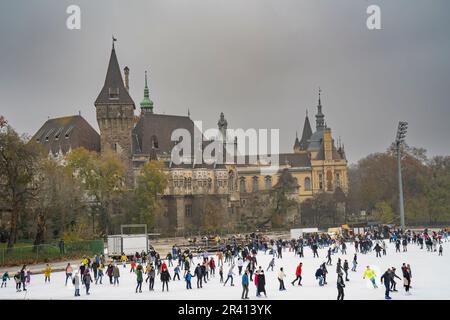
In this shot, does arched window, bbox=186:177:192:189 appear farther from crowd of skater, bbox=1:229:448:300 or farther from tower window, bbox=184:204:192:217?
crowd of skater, bbox=1:229:448:300

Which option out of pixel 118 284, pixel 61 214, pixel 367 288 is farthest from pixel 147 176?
pixel 367 288

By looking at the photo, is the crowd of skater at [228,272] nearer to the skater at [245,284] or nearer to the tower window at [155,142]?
the skater at [245,284]

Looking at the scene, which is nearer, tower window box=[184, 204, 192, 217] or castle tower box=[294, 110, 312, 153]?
tower window box=[184, 204, 192, 217]

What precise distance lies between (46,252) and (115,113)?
1258 inches

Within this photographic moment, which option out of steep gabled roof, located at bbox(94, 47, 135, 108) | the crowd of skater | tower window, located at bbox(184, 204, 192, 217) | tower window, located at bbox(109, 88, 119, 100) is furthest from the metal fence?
tower window, located at bbox(184, 204, 192, 217)

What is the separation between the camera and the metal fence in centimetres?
3769

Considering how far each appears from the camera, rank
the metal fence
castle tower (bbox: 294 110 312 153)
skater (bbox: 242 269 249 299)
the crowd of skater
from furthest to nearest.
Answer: castle tower (bbox: 294 110 312 153), the metal fence, the crowd of skater, skater (bbox: 242 269 249 299)

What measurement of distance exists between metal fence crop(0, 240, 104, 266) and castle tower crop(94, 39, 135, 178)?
28318mm

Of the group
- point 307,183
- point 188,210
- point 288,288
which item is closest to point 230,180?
point 188,210

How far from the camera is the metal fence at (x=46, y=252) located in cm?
3769

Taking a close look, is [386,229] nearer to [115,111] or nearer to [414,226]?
[414,226]

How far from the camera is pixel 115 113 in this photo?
70.4 metres

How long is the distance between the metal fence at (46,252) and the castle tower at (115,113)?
2832cm
